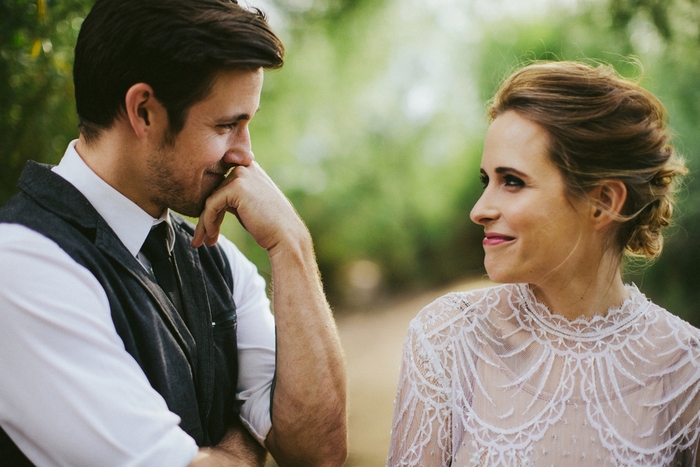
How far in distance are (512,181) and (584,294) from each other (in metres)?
0.43

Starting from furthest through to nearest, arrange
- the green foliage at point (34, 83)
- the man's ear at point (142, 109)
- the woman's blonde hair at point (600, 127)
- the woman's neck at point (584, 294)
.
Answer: the green foliage at point (34, 83), the woman's neck at point (584, 294), the woman's blonde hair at point (600, 127), the man's ear at point (142, 109)

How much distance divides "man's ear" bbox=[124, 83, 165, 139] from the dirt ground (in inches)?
116

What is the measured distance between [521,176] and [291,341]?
2.55 feet

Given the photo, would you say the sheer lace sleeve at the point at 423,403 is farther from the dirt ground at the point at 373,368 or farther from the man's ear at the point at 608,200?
the dirt ground at the point at 373,368

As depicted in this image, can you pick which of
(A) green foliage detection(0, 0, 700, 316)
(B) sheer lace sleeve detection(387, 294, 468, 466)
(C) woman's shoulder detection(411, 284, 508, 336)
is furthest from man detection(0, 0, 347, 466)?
(A) green foliage detection(0, 0, 700, 316)

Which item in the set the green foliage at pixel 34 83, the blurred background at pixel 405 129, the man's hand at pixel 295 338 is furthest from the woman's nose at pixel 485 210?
the blurred background at pixel 405 129

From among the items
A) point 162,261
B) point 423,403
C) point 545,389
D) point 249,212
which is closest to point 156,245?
point 162,261

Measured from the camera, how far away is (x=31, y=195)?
1488mm

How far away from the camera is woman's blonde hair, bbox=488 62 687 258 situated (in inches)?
66.3

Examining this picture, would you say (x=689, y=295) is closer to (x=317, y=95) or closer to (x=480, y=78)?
(x=480, y=78)

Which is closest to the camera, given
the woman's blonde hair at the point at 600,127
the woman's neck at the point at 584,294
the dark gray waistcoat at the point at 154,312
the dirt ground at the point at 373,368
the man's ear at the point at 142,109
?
the dark gray waistcoat at the point at 154,312

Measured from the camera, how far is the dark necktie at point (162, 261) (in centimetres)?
171

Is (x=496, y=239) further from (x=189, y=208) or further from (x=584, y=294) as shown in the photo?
(x=189, y=208)

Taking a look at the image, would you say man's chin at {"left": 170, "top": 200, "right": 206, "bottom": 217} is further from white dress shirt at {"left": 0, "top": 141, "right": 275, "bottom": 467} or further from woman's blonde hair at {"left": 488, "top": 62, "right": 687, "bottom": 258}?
woman's blonde hair at {"left": 488, "top": 62, "right": 687, "bottom": 258}
